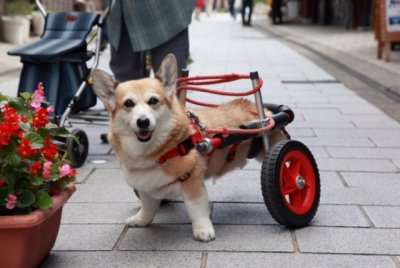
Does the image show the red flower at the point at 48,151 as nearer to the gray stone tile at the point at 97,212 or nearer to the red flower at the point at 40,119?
the red flower at the point at 40,119

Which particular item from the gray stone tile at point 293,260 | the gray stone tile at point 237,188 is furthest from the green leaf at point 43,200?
the gray stone tile at point 237,188

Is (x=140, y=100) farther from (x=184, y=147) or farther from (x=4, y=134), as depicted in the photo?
(x=4, y=134)

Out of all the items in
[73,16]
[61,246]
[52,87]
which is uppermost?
[73,16]

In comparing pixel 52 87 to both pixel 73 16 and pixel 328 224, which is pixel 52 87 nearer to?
pixel 73 16

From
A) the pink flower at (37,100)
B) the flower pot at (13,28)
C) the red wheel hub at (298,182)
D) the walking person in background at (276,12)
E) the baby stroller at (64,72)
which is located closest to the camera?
the pink flower at (37,100)

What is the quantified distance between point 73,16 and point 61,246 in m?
2.68

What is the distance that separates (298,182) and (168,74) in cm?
95

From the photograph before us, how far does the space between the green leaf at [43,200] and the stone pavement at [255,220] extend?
0.45 metres

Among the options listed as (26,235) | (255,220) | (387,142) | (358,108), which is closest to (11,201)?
(26,235)

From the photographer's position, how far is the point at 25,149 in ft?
9.16

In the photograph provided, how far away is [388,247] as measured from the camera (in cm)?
327

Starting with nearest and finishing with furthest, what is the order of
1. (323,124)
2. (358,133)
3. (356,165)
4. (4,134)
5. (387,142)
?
(4,134)
(356,165)
(387,142)
(358,133)
(323,124)

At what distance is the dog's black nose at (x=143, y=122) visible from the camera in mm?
3123

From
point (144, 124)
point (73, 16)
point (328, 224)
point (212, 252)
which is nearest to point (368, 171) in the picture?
point (328, 224)
